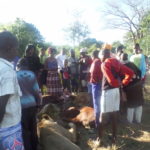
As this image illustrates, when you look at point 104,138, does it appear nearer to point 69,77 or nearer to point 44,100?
point 44,100

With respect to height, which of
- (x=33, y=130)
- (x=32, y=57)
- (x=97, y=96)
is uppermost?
(x=32, y=57)

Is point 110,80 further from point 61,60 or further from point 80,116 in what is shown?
point 61,60

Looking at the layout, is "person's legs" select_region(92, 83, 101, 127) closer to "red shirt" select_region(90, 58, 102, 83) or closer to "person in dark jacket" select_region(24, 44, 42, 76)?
"red shirt" select_region(90, 58, 102, 83)

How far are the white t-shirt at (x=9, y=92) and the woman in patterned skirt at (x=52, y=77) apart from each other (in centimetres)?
502

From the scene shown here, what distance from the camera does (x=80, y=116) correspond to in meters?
5.90

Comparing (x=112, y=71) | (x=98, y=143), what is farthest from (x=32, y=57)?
(x=98, y=143)

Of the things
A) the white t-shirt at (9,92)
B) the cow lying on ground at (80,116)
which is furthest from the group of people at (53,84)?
the cow lying on ground at (80,116)

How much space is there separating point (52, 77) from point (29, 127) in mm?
3495

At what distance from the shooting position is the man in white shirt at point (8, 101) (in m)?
2.05

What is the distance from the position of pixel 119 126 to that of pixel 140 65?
1574mm

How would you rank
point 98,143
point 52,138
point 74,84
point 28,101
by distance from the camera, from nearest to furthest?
point 28,101
point 52,138
point 98,143
point 74,84

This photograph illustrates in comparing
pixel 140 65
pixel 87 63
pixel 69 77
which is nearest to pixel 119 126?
pixel 140 65

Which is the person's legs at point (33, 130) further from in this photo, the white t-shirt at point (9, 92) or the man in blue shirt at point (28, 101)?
the white t-shirt at point (9, 92)

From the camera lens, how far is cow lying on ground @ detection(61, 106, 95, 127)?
223 inches
